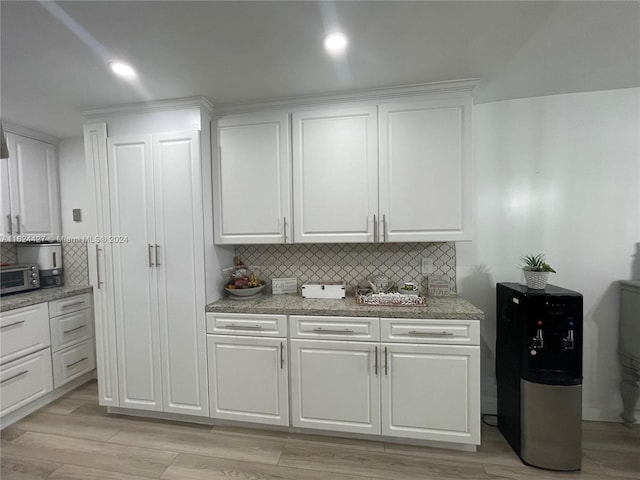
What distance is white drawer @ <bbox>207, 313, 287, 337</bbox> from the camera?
6.62 feet

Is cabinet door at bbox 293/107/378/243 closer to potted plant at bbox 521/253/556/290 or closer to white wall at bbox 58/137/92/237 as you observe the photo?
potted plant at bbox 521/253/556/290

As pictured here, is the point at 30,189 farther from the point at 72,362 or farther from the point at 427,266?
the point at 427,266

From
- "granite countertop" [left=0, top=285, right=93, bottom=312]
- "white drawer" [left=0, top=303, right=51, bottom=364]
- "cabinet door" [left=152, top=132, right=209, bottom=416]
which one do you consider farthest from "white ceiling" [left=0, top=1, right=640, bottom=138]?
"white drawer" [left=0, top=303, right=51, bottom=364]

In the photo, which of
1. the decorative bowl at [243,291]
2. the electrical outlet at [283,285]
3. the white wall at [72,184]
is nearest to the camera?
the decorative bowl at [243,291]

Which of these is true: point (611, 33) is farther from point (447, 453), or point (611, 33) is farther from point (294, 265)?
point (447, 453)

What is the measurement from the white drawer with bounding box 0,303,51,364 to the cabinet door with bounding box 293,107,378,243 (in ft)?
7.49

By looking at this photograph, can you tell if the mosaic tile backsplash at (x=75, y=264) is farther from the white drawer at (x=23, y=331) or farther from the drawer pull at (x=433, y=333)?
the drawer pull at (x=433, y=333)

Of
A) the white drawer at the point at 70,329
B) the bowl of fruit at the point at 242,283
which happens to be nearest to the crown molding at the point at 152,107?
the bowl of fruit at the point at 242,283

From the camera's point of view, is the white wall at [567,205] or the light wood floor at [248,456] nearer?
the light wood floor at [248,456]

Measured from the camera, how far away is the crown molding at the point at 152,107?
2.11 metres

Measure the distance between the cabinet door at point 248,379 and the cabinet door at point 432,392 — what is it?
73 cm

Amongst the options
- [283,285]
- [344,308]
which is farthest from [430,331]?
[283,285]

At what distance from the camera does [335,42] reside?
152cm

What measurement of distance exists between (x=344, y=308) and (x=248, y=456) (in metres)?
1.15
